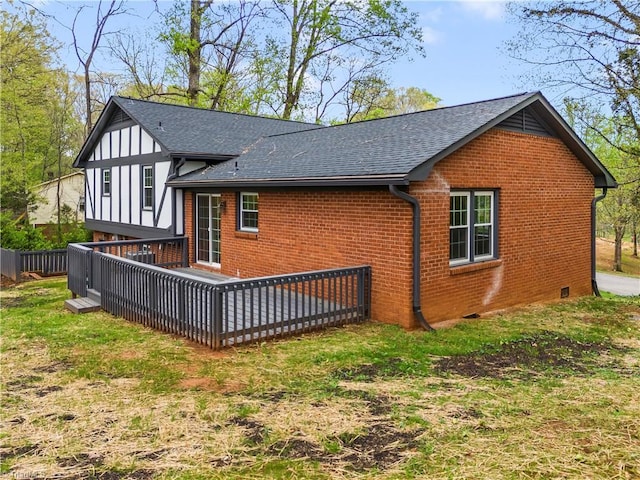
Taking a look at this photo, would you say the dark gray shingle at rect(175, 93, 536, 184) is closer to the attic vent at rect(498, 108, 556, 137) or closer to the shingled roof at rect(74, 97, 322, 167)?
the attic vent at rect(498, 108, 556, 137)

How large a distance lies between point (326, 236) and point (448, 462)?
650cm

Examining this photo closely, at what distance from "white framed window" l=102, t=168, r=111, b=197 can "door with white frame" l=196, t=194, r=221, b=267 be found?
6537 millimetres

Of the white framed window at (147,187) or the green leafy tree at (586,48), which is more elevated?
the green leafy tree at (586,48)

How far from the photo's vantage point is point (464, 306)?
9.77 meters

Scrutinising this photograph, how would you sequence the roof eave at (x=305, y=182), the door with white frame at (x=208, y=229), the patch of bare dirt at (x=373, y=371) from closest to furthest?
1. the patch of bare dirt at (x=373, y=371)
2. the roof eave at (x=305, y=182)
3. the door with white frame at (x=208, y=229)

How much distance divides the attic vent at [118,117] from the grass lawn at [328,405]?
10.6 m

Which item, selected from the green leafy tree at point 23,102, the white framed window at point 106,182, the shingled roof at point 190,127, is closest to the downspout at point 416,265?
the shingled roof at point 190,127

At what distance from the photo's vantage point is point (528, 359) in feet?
23.7

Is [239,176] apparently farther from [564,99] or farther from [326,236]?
[564,99]

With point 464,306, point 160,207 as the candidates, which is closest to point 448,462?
point 464,306

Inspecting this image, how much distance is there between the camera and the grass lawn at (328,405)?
4031 mm

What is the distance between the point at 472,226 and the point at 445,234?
112 centimetres

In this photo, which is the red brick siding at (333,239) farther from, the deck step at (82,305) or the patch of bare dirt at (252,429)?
the patch of bare dirt at (252,429)

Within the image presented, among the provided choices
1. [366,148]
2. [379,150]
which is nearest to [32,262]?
[366,148]
